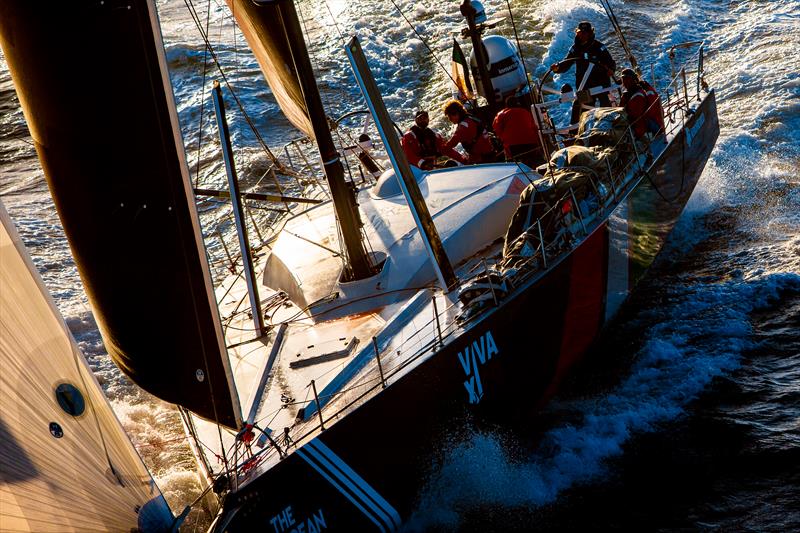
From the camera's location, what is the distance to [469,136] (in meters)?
8.80

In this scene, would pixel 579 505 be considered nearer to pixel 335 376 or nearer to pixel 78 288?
pixel 335 376

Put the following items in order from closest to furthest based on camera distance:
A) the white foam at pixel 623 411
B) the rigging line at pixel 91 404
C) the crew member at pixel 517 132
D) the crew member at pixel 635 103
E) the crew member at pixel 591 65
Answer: the rigging line at pixel 91 404 < the white foam at pixel 623 411 < the crew member at pixel 635 103 < the crew member at pixel 517 132 < the crew member at pixel 591 65

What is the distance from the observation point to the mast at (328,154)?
19.9ft

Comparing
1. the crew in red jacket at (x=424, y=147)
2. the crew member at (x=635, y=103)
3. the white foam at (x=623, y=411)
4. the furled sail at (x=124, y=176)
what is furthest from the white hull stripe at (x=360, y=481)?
the crew member at (x=635, y=103)

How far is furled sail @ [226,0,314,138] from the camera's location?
251 inches

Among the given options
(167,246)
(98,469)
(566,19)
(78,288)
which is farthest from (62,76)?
(566,19)

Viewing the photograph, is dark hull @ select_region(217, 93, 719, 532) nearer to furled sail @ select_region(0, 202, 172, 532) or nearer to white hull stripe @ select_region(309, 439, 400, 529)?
white hull stripe @ select_region(309, 439, 400, 529)

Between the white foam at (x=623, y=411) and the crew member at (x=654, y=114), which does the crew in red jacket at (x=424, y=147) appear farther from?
the white foam at (x=623, y=411)

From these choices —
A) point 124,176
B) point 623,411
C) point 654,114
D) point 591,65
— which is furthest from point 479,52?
point 124,176

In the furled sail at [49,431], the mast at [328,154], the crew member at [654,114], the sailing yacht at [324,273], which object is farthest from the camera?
the crew member at [654,114]

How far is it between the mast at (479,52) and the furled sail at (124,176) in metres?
6.11

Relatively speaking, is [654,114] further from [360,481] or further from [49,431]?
[49,431]

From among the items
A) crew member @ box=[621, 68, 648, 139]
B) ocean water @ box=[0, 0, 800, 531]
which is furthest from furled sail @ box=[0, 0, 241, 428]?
crew member @ box=[621, 68, 648, 139]

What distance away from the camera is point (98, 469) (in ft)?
13.8
